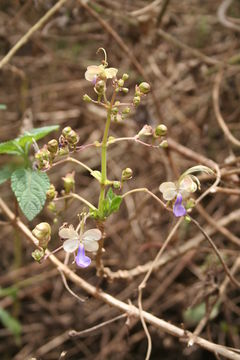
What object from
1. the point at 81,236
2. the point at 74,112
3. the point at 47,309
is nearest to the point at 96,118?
the point at 74,112

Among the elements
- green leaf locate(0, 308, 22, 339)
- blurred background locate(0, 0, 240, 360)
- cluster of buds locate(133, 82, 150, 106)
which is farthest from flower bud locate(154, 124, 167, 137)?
green leaf locate(0, 308, 22, 339)

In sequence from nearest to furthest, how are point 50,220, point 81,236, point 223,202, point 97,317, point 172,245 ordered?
point 81,236, point 172,245, point 97,317, point 223,202, point 50,220

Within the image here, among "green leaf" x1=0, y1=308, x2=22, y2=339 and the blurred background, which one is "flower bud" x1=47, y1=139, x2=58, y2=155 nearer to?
the blurred background

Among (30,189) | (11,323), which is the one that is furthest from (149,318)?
(11,323)

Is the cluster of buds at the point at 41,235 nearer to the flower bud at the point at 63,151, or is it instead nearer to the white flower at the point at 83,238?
the white flower at the point at 83,238

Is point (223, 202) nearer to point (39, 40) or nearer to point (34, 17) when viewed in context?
point (39, 40)

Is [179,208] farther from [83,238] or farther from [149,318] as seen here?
[149,318]
